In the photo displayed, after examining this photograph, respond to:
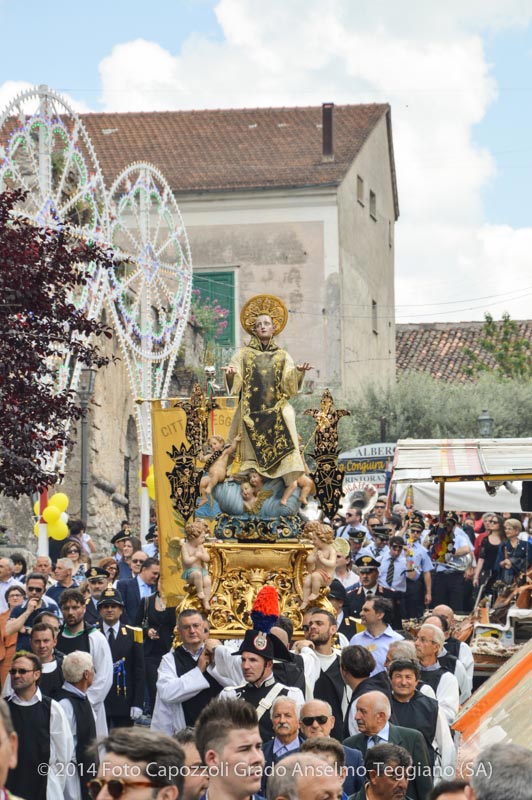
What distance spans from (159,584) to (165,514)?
4.88ft

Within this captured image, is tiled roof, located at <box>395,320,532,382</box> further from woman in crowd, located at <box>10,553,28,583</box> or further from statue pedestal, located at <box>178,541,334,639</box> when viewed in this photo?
statue pedestal, located at <box>178,541,334,639</box>

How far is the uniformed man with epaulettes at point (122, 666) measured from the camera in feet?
41.0

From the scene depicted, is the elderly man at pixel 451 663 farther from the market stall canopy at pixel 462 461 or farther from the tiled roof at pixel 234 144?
the tiled roof at pixel 234 144

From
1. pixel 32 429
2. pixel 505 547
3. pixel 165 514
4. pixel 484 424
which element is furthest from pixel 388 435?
pixel 32 429

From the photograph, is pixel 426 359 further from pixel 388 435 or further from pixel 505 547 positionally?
pixel 505 547

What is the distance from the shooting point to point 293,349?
45281mm

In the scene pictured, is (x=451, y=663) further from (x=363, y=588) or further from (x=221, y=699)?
(x=221, y=699)

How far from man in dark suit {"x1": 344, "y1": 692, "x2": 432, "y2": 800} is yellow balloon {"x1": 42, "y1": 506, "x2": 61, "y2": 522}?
11.8 m

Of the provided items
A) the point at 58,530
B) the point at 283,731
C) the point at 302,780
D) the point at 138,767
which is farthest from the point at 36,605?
the point at 58,530

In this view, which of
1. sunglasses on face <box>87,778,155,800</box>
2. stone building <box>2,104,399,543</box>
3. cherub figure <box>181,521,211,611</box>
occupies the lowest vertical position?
sunglasses on face <box>87,778,155,800</box>

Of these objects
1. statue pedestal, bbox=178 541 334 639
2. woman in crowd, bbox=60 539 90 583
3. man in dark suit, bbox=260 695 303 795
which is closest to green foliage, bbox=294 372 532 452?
woman in crowd, bbox=60 539 90 583

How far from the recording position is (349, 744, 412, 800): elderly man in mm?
7027

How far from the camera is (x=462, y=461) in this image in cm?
1566

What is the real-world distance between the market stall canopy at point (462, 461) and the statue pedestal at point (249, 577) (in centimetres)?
203
